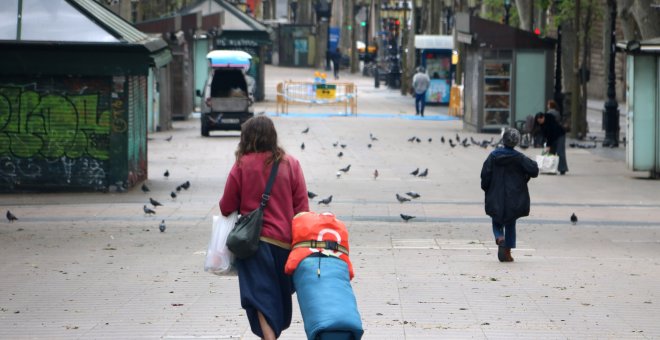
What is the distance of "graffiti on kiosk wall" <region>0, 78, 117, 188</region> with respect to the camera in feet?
66.3

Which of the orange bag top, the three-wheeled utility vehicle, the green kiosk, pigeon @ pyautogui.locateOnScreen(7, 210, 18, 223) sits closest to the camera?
the orange bag top

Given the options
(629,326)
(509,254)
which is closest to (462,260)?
(509,254)

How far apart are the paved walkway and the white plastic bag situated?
1795 millimetres

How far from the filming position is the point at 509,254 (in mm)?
13297

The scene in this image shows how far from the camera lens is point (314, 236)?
7004mm

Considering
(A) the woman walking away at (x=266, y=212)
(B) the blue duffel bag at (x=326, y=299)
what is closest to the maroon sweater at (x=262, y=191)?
(A) the woman walking away at (x=266, y=212)

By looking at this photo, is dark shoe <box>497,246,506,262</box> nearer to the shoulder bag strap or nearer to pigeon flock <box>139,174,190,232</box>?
pigeon flock <box>139,174,190,232</box>

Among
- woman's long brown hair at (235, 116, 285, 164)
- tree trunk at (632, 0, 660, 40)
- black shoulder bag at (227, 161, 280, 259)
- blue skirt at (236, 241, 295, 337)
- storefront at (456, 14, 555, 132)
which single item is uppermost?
tree trunk at (632, 0, 660, 40)

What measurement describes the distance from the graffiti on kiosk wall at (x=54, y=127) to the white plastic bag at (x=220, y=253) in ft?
43.7

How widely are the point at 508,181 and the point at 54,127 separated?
A: 31.2 feet

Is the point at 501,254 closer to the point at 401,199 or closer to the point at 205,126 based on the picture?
the point at 401,199

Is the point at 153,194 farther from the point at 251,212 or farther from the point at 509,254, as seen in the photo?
the point at 251,212

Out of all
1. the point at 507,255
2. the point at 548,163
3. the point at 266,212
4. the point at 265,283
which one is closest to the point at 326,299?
the point at 265,283

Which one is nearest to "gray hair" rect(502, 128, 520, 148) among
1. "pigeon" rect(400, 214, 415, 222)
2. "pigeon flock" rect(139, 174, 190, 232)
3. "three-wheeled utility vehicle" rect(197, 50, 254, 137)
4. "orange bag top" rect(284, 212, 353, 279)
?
"pigeon" rect(400, 214, 415, 222)
